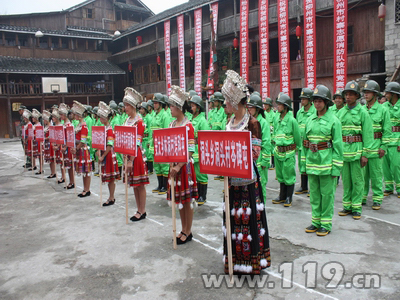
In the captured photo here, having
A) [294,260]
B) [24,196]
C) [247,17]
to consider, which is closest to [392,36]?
[247,17]

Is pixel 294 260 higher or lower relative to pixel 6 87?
lower

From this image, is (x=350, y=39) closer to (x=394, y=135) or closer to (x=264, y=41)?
(x=264, y=41)

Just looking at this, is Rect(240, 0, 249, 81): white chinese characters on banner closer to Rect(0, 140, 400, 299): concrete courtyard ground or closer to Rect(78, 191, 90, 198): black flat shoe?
Rect(78, 191, 90, 198): black flat shoe

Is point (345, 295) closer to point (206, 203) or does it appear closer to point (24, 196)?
point (206, 203)

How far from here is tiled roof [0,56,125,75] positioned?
25828mm

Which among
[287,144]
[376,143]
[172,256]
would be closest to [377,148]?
[376,143]

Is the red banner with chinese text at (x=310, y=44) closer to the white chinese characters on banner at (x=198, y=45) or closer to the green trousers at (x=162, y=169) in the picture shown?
the white chinese characters on banner at (x=198, y=45)

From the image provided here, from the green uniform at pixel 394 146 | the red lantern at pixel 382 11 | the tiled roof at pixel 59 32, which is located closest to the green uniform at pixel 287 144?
the green uniform at pixel 394 146

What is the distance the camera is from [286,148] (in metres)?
6.46

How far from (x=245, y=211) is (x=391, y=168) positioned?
4.50 m

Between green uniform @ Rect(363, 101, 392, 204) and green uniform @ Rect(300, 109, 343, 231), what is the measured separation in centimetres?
139

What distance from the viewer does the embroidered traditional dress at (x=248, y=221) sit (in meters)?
3.71

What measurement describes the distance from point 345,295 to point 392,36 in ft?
45.6

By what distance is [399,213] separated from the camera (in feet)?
18.8
